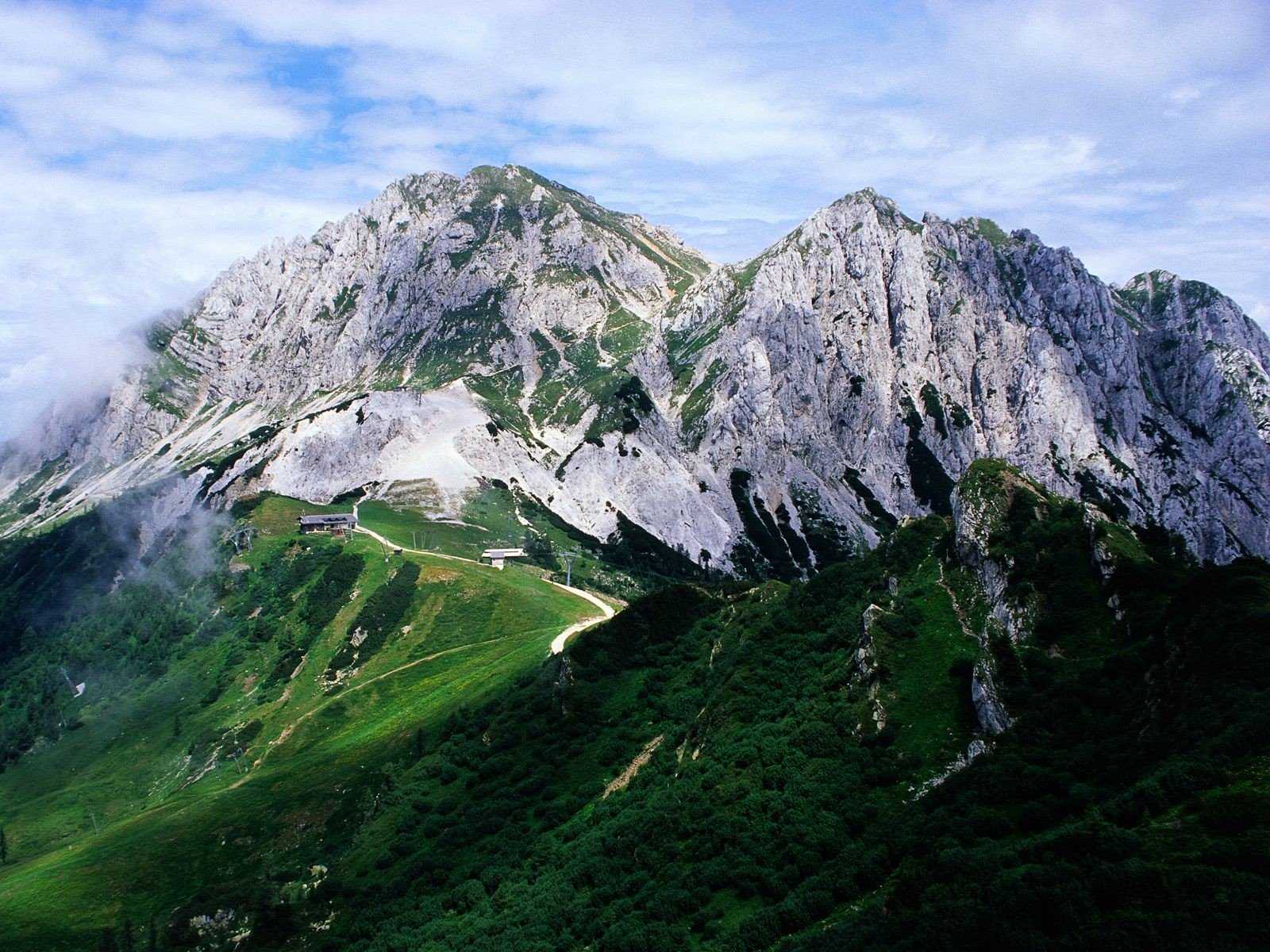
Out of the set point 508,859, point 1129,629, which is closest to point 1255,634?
point 1129,629

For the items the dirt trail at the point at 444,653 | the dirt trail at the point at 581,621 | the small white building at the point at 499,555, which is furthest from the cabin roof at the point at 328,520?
the dirt trail at the point at 444,653

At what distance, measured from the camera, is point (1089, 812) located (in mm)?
42594

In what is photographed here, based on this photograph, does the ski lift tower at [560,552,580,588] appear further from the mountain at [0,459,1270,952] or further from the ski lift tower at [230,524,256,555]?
the ski lift tower at [230,524,256,555]

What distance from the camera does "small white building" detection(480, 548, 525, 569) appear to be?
165875 millimetres

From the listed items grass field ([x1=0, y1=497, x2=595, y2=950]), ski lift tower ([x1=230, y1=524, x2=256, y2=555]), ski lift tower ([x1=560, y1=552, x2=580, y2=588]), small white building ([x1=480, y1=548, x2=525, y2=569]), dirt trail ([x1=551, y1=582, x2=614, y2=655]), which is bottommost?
grass field ([x1=0, y1=497, x2=595, y2=950])

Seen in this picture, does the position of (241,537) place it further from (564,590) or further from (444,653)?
(564,590)

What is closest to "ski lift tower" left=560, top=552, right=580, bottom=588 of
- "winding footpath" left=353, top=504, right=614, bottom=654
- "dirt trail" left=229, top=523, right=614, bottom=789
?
"winding footpath" left=353, top=504, right=614, bottom=654

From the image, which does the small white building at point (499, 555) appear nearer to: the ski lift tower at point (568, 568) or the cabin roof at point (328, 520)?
the ski lift tower at point (568, 568)

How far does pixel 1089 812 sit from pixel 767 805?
2221 centimetres

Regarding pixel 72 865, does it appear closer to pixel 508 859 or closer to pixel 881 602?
pixel 508 859

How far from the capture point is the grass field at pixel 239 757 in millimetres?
84750

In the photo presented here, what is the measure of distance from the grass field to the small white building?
7.47 m

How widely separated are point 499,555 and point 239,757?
64815mm

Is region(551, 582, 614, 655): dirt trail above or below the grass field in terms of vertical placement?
above
